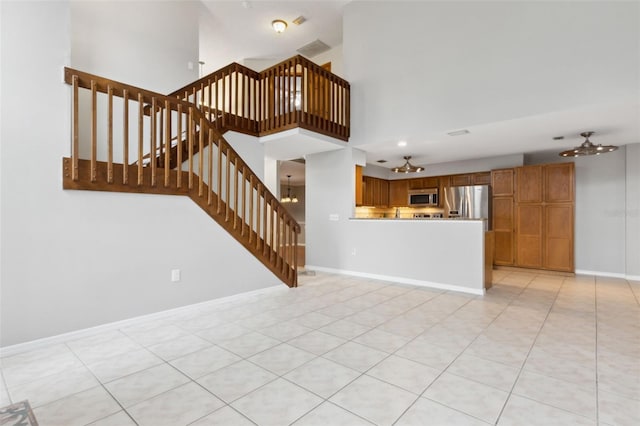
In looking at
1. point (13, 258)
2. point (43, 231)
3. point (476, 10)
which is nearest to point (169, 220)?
point (43, 231)

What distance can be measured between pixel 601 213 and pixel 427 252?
399cm

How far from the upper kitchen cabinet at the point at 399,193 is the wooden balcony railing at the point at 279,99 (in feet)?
10.8

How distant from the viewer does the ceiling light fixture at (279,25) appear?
21.9 ft

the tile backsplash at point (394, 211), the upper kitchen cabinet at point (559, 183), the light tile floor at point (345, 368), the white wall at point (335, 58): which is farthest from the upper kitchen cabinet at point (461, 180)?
the light tile floor at point (345, 368)

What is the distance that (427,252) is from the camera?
519 cm

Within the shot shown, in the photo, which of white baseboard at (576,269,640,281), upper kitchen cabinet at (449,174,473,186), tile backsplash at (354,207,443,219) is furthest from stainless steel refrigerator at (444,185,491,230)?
white baseboard at (576,269,640,281)

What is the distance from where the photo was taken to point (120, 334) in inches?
120

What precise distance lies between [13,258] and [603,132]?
7.70 metres

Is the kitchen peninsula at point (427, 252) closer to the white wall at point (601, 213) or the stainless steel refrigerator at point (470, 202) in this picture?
the stainless steel refrigerator at point (470, 202)

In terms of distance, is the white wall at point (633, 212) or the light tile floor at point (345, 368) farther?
the white wall at point (633, 212)

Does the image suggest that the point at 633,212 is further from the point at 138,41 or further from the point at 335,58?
the point at 138,41

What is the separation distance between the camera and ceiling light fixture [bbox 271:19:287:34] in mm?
6688

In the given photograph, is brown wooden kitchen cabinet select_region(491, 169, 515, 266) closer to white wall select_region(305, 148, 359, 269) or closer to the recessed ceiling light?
the recessed ceiling light

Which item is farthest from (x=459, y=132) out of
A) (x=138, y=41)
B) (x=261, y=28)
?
(x=138, y=41)
